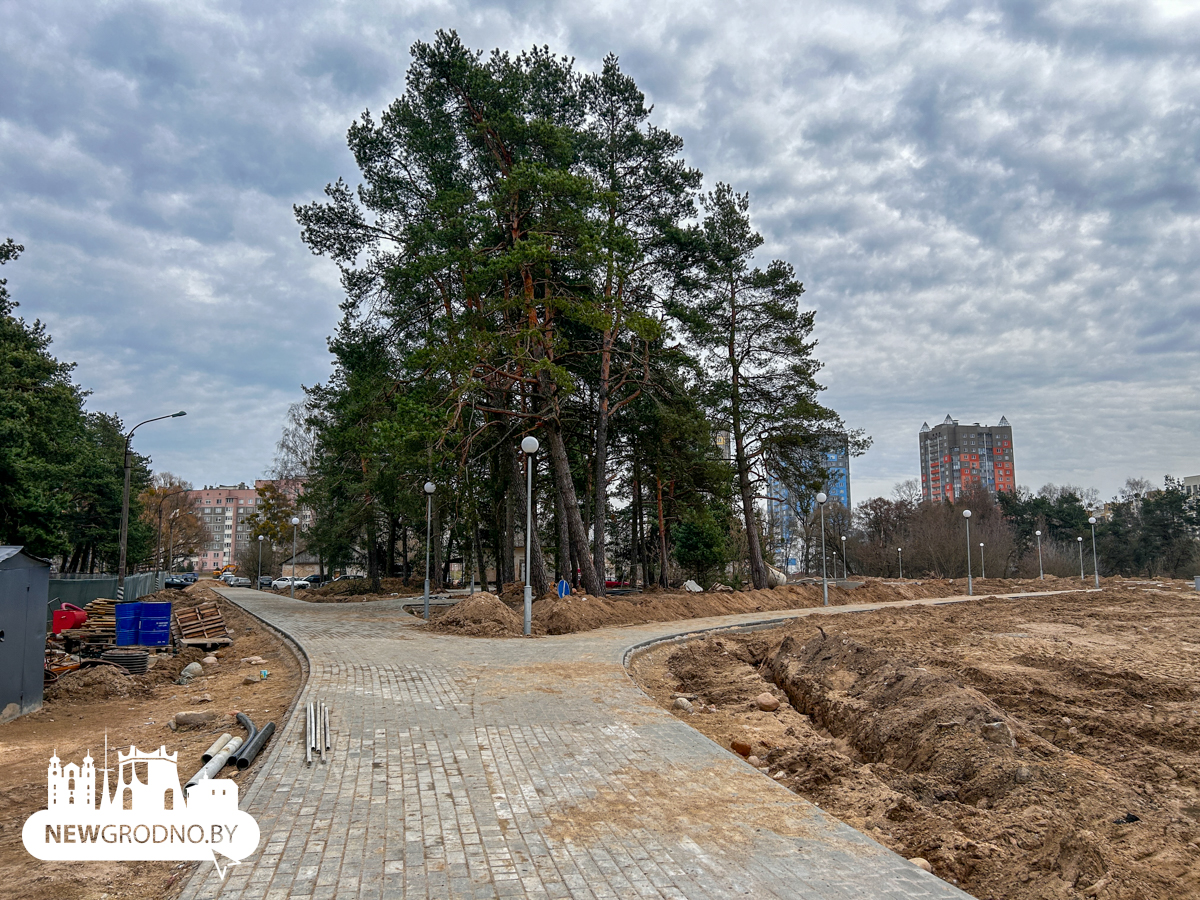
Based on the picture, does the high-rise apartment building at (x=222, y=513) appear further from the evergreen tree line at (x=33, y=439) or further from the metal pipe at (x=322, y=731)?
the metal pipe at (x=322, y=731)

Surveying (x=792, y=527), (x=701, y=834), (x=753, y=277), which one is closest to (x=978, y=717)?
(x=701, y=834)

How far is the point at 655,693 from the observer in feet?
34.9

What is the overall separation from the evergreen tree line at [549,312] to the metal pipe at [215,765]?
36.7 feet

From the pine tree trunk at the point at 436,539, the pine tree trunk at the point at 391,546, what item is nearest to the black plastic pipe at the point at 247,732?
the pine tree trunk at the point at 436,539

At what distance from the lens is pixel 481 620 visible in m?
17.0

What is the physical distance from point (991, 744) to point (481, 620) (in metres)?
12.3

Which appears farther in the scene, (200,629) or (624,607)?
(624,607)

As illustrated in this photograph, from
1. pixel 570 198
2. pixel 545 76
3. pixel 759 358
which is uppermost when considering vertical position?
pixel 545 76

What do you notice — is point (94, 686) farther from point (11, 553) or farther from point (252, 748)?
point (252, 748)

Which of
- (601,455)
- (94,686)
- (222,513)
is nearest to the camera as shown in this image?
(94,686)

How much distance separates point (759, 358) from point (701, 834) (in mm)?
26134

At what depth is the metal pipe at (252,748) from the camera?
624 centimetres

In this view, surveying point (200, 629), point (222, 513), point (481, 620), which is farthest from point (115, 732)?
point (222, 513)

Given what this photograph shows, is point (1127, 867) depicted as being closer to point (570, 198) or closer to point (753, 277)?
point (570, 198)
